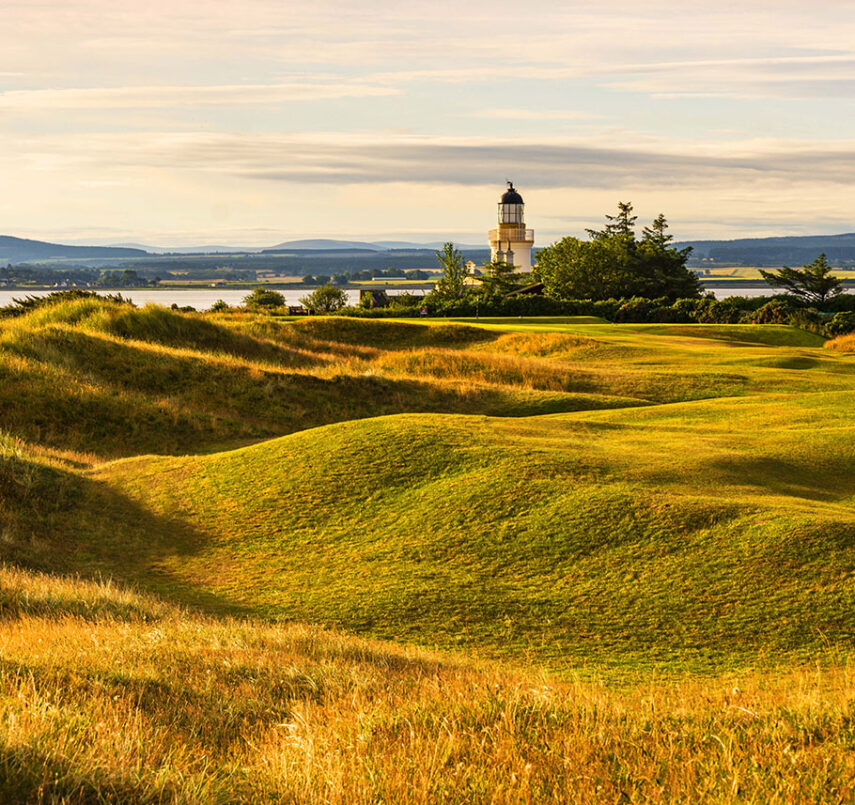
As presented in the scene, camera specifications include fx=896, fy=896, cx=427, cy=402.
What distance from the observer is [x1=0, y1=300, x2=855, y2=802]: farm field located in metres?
5.19

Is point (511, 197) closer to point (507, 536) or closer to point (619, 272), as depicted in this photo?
point (619, 272)

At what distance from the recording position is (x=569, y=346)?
45.8 metres

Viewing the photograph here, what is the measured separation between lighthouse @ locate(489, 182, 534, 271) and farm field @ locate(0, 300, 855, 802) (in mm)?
104967

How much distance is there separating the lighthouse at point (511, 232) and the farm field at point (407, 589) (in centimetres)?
10497

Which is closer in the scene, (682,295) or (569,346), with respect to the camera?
(569,346)

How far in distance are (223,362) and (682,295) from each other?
75998mm

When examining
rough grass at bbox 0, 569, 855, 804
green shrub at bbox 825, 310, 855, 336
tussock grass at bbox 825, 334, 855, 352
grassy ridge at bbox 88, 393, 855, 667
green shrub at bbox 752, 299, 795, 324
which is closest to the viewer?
rough grass at bbox 0, 569, 855, 804

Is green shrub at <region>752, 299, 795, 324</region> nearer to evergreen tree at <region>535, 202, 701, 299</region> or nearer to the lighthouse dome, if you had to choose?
evergreen tree at <region>535, 202, 701, 299</region>

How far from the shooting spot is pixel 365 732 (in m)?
5.65

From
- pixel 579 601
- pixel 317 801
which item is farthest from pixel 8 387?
pixel 317 801

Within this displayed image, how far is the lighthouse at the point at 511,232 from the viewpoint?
13438 centimetres

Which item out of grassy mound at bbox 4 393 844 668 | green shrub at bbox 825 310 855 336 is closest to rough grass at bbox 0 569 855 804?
grassy mound at bbox 4 393 844 668

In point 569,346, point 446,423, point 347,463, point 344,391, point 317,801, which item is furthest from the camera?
point 569,346

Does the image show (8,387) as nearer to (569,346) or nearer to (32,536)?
(32,536)
